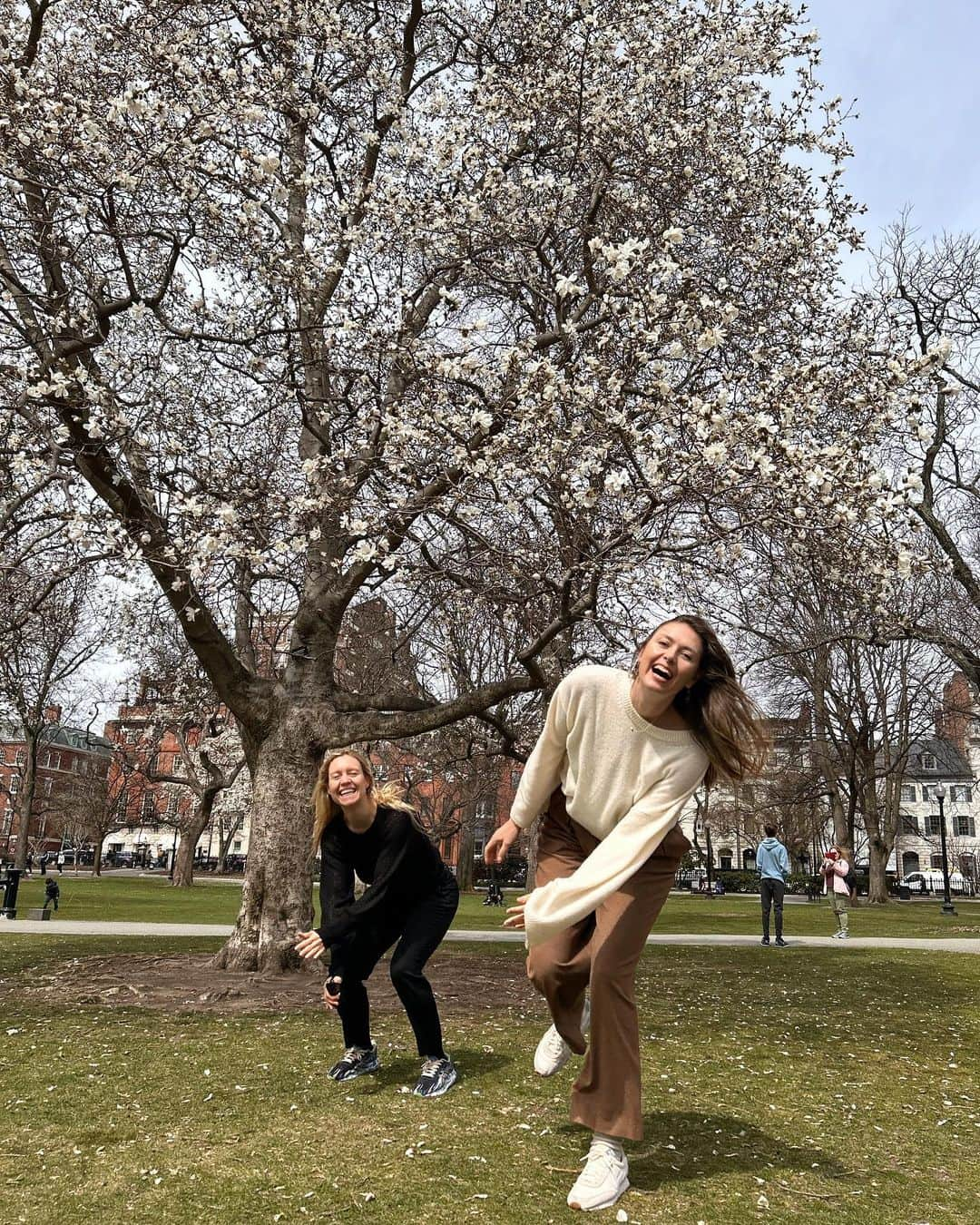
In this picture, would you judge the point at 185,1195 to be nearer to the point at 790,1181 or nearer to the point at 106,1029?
the point at 790,1181

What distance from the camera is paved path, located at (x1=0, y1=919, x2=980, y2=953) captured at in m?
14.9

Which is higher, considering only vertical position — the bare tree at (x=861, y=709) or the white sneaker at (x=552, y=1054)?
the bare tree at (x=861, y=709)

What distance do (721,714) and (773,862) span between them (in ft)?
42.0

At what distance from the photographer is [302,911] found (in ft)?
30.2

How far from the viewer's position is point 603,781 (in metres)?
3.95

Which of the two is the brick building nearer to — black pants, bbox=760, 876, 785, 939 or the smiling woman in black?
black pants, bbox=760, 876, 785, 939

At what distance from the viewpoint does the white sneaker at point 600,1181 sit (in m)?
3.33

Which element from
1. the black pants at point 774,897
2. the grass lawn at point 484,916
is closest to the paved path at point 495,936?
the black pants at point 774,897

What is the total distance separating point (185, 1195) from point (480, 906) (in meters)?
25.4

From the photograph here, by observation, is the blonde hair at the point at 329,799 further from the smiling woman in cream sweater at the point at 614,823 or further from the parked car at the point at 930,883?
the parked car at the point at 930,883

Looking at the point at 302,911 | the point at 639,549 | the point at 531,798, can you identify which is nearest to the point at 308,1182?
the point at 531,798

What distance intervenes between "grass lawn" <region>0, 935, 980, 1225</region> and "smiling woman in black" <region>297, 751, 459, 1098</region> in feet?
0.91

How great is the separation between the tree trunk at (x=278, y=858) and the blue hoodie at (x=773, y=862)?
900cm

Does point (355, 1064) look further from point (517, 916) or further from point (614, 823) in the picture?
point (614, 823)
